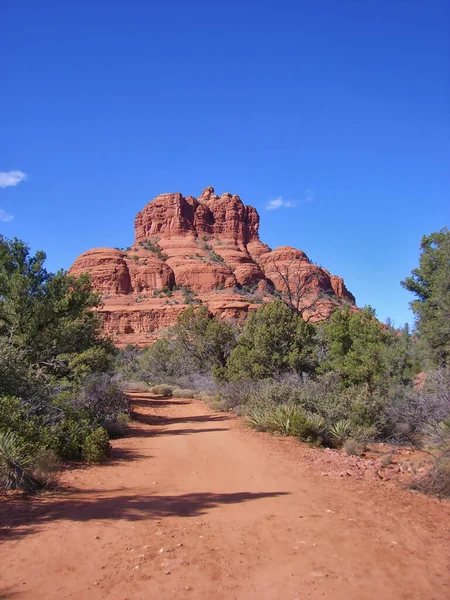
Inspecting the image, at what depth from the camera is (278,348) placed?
1967 cm

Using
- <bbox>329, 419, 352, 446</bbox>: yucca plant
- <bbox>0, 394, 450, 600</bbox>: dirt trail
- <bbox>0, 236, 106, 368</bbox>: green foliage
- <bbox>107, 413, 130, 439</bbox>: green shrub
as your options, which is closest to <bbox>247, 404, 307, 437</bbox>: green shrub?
<bbox>329, 419, 352, 446</bbox>: yucca plant

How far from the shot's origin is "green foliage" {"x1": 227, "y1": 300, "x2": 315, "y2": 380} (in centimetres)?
1927

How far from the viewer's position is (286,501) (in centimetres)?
667

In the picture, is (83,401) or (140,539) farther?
(83,401)

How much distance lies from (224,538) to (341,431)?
7774 millimetres

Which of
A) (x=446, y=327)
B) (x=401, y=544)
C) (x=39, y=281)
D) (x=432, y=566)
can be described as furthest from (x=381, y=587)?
(x=446, y=327)

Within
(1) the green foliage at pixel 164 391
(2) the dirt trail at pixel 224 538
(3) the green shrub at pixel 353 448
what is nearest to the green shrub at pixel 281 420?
(3) the green shrub at pixel 353 448

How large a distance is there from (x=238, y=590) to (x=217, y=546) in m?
0.99

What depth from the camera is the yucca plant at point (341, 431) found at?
479 inches

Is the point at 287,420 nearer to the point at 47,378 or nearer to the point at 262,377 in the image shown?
the point at 47,378

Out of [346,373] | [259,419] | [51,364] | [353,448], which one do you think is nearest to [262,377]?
[346,373]

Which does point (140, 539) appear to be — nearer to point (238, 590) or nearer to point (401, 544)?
point (238, 590)

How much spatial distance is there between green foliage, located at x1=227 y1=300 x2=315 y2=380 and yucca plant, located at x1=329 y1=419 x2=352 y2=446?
636cm

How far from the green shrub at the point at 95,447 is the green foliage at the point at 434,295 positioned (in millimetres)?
14279
